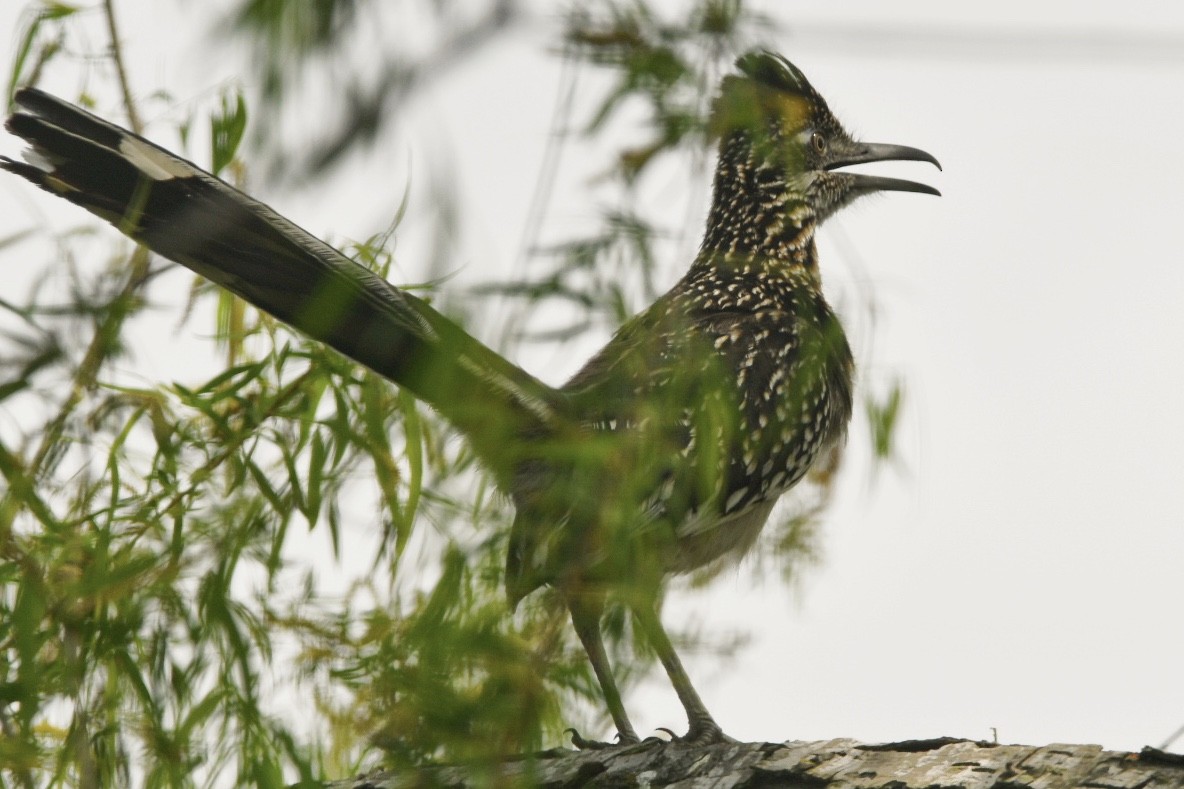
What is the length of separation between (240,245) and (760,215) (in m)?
2.99

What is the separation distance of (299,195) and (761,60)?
0.88 m

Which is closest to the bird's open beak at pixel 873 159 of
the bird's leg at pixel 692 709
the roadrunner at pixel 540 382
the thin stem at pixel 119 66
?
the roadrunner at pixel 540 382

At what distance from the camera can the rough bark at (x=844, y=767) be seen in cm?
294

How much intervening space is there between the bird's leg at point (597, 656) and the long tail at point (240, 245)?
1.08ft

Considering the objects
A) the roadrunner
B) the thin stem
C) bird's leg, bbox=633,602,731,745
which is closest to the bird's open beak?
the roadrunner

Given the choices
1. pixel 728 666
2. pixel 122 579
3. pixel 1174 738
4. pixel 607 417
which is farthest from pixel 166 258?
pixel 1174 738

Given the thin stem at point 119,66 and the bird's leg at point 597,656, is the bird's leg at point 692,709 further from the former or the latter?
the thin stem at point 119,66

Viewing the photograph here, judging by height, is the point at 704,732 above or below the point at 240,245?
below

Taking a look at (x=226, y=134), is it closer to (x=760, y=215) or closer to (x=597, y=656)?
(x=597, y=656)

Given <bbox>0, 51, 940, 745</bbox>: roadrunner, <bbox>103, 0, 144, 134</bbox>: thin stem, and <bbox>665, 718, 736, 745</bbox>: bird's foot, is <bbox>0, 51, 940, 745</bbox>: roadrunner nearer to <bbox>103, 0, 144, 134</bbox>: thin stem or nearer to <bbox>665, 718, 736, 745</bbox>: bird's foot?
<bbox>665, 718, 736, 745</bbox>: bird's foot

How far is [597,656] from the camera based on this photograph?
369cm

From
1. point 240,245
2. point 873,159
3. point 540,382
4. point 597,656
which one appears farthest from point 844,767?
point 873,159

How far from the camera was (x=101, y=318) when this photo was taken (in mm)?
2348

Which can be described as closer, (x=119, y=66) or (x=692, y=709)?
(x=119, y=66)
